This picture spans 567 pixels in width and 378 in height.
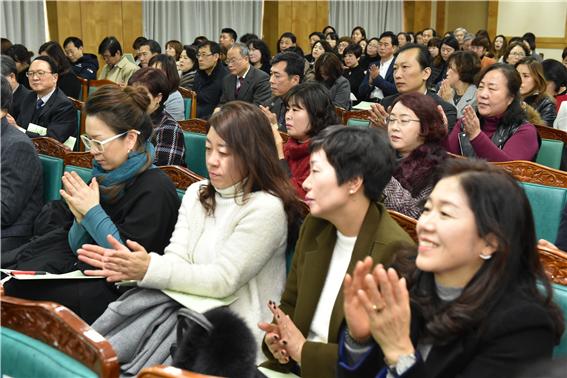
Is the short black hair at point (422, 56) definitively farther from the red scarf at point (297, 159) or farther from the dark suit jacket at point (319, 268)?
the dark suit jacket at point (319, 268)

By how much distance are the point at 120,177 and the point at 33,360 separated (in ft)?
4.31

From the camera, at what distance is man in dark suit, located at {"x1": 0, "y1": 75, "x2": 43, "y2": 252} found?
3195 millimetres

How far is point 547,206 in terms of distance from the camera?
9.61 feet

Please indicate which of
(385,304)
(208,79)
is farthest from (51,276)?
(208,79)

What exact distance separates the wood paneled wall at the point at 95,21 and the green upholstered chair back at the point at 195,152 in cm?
725

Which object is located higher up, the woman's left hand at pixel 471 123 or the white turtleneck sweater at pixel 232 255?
the woman's left hand at pixel 471 123

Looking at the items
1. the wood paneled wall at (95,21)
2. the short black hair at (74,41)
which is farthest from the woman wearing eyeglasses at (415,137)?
the wood paneled wall at (95,21)

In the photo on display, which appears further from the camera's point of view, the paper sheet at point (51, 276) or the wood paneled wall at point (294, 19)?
the wood paneled wall at point (294, 19)

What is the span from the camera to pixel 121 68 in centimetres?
905

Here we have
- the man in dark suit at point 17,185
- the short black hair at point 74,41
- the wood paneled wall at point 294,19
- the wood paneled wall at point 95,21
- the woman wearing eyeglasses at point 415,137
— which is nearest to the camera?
the woman wearing eyeglasses at point 415,137

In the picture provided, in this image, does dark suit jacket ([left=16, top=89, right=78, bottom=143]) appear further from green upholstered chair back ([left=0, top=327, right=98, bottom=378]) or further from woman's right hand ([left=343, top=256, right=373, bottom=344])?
woman's right hand ([left=343, top=256, right=373, bottom=344])

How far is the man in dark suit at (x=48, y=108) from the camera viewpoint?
5.16m

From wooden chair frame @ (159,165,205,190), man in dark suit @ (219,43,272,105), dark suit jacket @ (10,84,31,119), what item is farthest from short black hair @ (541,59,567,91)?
dark suit jacket @ (10,84,31,119)

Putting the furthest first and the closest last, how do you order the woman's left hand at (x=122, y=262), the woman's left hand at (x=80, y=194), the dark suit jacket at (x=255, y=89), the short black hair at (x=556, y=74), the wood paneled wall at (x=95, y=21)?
the wood paneled wall at (x=95, y=21), the dark suit jacket at (x=255, y=89), the short black hair at (x=556, y=74), the woman's left hand at (x=80, y=194), the woman's left hand at (x=122, y=262)
